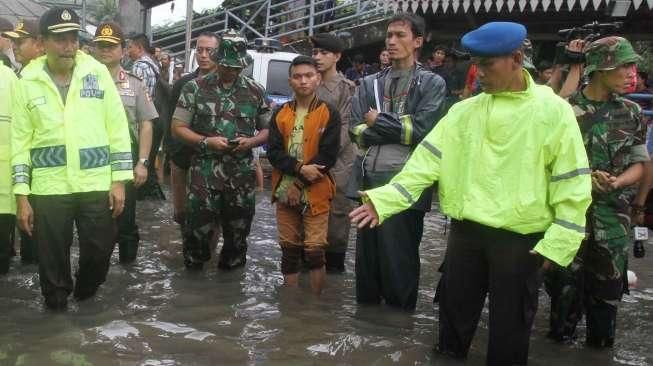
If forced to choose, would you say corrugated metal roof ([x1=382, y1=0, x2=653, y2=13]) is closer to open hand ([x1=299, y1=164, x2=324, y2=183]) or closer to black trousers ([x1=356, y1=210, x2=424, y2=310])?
open hand ([x1=299, y1=164, x2=324, y2=183])

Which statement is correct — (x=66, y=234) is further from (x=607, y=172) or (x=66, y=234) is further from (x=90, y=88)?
(x=607, y=172)

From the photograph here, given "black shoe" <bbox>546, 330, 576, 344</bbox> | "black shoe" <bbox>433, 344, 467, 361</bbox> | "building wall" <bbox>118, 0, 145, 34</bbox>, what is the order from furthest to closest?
"building wall" <bbox>118, 0, 145, 34</bbox>, "black shoe" <bbox>546, 330, 576, 344</bbox>, "black shoe" <bbox>433, 344, 467, 361</bbox>

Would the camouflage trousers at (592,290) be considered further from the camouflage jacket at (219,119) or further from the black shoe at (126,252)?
the black shoe at (126,252)

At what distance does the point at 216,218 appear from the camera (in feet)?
21.5

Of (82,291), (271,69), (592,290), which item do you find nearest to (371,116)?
(592,290)

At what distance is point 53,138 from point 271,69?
818 centimetres

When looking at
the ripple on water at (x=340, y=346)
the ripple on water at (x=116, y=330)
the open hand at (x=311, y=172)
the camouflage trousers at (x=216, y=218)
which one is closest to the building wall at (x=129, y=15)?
the camouflage trousers at (x=216, y=218)

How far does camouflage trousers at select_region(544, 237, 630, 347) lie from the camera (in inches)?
195

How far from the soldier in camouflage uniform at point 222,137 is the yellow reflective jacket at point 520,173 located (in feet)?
7.90

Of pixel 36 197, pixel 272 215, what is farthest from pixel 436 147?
pixel 272 215

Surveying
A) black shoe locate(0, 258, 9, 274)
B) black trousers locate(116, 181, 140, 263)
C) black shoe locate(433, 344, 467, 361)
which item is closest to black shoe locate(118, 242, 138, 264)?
black trousers locate(116, 181, 140, 263)

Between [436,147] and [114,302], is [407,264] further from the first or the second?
[114,302]

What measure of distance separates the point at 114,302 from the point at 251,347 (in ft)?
4.61

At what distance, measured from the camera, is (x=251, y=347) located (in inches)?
187
